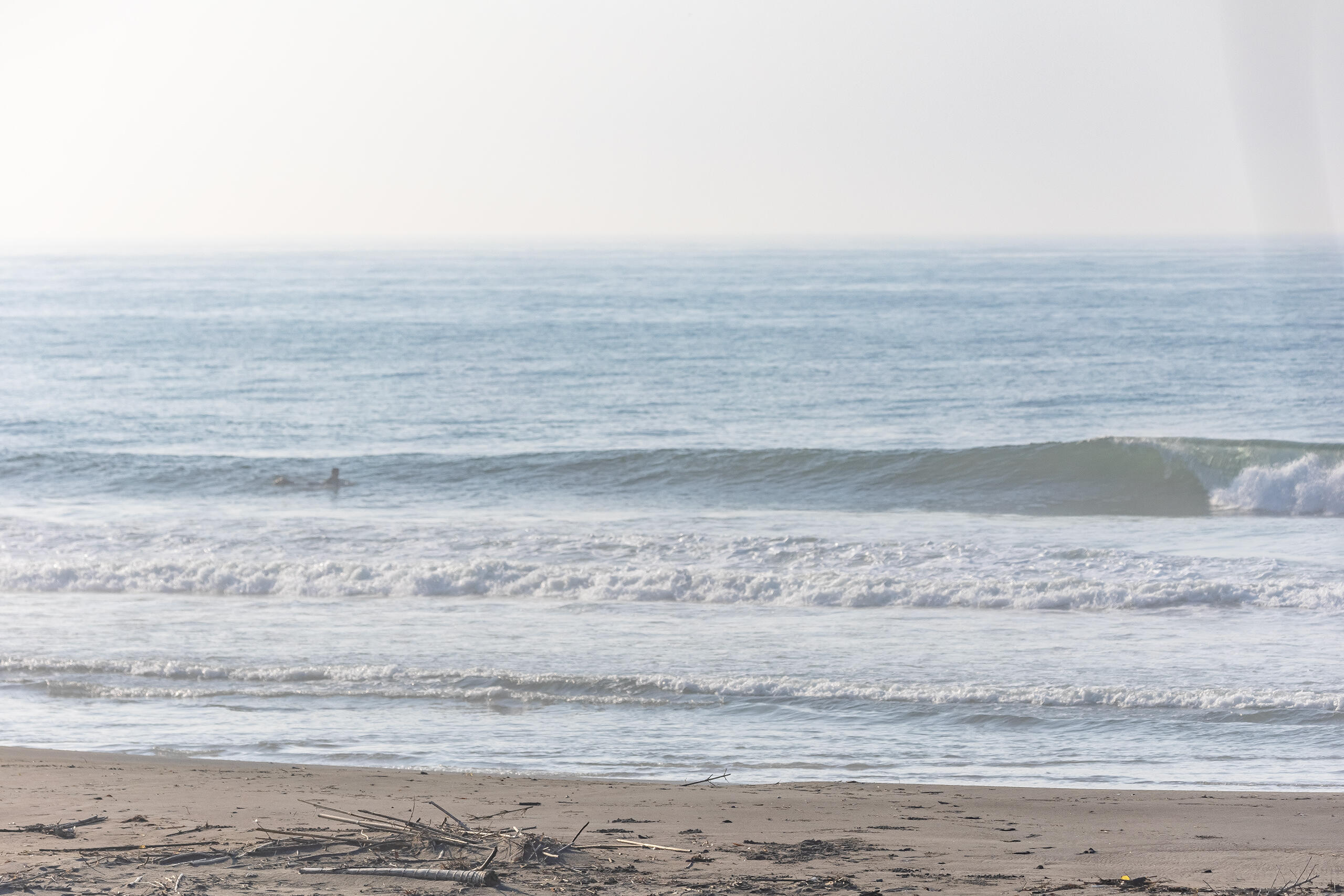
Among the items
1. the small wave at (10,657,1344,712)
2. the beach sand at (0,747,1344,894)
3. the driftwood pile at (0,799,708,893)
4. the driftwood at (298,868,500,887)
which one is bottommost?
the small wave at (10,657,1344,712)

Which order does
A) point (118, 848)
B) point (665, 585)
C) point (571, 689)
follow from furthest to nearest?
1. point (665, 585)
2. point (571, 689)
3. point (118, 848)

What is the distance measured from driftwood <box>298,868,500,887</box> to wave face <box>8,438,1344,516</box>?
15.9 metres

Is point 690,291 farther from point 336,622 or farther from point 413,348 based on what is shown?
point 336,622

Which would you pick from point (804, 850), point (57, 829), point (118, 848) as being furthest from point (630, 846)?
point (57, 829)

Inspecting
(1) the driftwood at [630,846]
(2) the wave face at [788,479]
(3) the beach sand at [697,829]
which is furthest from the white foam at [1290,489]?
(1) the driftwood at [630,846]

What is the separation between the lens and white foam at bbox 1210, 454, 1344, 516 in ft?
68.5

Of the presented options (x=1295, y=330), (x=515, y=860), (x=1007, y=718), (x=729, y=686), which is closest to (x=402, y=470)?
(x=729, y=686)

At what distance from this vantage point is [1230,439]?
82.3ft

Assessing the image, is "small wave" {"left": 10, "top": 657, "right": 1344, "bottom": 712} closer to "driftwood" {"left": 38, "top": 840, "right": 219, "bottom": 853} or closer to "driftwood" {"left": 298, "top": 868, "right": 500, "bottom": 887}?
"driftwood" {"left": 38, "top": 840, "right": 219, "bottom": 853}

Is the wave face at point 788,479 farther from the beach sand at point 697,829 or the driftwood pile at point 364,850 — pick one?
the driftwood pile at point 364,850

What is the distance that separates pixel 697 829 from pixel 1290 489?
18.9 meters

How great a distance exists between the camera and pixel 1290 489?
70.6 ft

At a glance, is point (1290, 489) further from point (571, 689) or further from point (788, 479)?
point (571, 689)

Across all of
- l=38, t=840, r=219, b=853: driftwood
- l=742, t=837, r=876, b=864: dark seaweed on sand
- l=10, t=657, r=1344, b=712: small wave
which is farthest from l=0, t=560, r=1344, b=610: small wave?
l=38, t=840, r=219, b=853: driftwood
